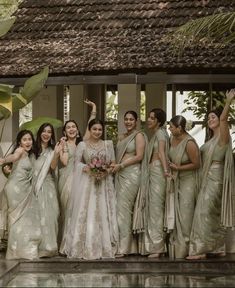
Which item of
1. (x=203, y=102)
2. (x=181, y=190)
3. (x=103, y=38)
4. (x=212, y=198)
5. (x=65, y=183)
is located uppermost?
(x=103, y=38)

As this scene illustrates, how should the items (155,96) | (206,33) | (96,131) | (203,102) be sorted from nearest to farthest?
1. (96,131)
2. (206,33)
3. (155,96)
4. (203,102)

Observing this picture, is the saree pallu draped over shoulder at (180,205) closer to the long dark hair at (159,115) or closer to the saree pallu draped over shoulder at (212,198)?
the saree pallu draped over shoulder at (212,198)

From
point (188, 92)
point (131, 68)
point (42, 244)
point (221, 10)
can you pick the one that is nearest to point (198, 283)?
point (42, 244)

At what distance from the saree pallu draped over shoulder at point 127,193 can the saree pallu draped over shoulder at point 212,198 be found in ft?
2.87

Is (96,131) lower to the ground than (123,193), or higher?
higher

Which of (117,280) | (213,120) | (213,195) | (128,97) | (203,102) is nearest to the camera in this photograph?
(117,280)

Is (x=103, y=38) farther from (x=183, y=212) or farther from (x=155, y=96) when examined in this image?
(x=183, y=212)

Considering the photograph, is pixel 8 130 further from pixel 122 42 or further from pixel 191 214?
pixel 191 214

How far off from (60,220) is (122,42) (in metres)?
3.30

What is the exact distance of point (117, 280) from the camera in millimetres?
11289

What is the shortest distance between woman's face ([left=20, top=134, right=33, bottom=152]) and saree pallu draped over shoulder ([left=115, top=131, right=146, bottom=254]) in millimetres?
1247

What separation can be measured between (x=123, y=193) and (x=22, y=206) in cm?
140

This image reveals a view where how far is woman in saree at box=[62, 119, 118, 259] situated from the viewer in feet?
40.7

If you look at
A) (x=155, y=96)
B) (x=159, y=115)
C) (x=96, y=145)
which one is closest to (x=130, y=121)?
(x=159, y=115)
